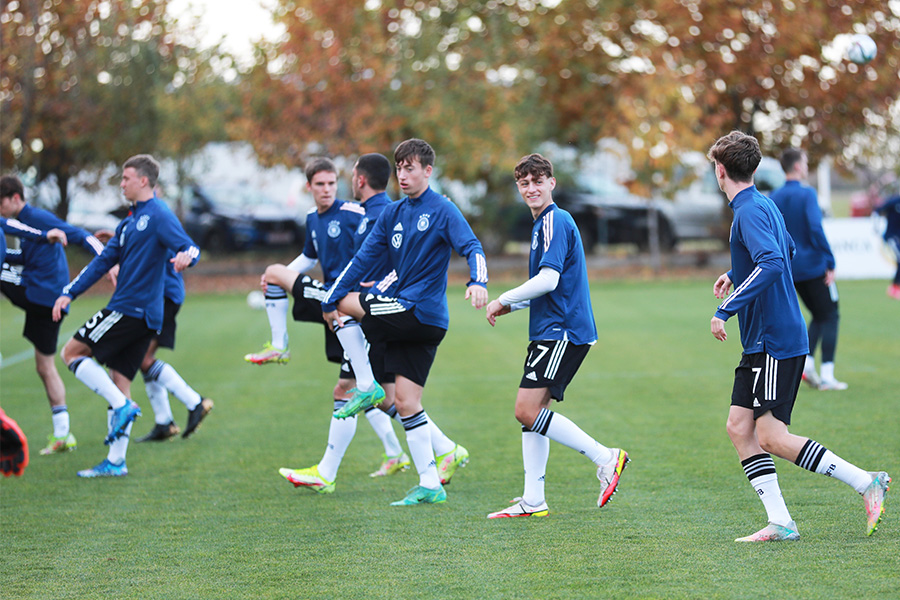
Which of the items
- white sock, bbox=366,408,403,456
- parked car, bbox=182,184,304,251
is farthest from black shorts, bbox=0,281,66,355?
parked car, bbox=182,184,304,251

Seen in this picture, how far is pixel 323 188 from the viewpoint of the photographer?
680cm

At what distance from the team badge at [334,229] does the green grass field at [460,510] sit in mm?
1603

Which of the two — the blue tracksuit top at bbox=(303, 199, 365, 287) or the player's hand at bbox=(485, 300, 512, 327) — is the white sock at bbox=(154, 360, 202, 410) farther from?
the player's hand at bbox=(485, 300, 512, 327)

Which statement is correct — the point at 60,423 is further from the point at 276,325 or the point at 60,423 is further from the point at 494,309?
the point at 494,309

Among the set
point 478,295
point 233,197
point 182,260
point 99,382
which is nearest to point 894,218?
point 478,295

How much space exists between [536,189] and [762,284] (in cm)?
133

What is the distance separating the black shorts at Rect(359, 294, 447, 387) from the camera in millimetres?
5746

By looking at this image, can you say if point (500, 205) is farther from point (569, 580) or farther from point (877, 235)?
point (569, 580)

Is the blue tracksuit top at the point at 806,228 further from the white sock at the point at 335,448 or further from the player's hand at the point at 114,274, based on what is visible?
the player's hand at the point at 114,274

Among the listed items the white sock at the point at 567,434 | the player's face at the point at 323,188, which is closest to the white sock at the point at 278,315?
the player's face at the point at 323,188

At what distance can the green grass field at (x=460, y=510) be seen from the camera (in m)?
4.43

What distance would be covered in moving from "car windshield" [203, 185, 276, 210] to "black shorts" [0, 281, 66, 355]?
20.2 metres

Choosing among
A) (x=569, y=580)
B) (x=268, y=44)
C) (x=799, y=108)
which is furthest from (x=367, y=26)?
(x=569, y=580)

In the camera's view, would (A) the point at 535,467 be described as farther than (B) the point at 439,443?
No
